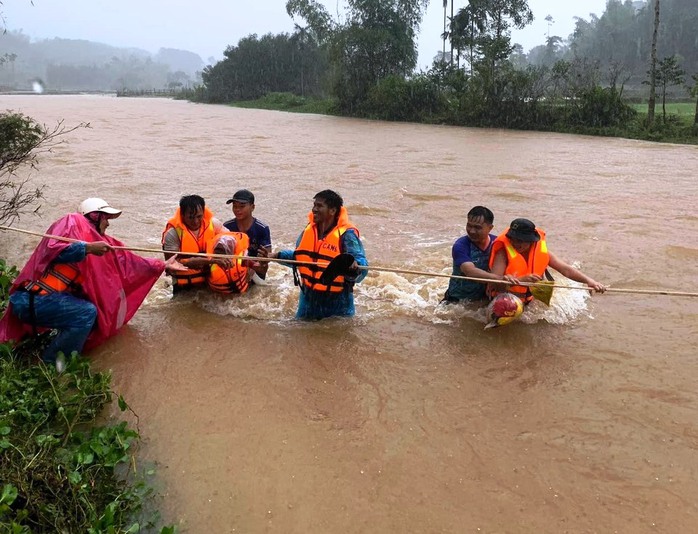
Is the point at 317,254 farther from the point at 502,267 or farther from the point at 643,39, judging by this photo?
the point at 643,39

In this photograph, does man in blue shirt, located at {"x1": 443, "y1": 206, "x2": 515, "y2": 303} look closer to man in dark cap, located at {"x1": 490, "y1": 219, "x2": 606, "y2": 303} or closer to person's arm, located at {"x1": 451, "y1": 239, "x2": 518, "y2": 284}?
person's arm, located at {"x1": 451, "y1": 239, "x2": 518, "y2": 284}

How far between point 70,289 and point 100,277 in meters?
0.22

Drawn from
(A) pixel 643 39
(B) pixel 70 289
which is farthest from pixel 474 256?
(A) pixel 643 39

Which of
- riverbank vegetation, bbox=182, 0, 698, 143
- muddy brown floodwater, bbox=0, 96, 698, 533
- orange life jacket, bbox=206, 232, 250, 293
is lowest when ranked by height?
muddy brown floodwater, bbox=0, 96, 698, 533

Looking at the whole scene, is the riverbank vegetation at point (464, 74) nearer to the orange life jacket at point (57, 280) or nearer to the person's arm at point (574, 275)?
the person's arm at point (574, 275)

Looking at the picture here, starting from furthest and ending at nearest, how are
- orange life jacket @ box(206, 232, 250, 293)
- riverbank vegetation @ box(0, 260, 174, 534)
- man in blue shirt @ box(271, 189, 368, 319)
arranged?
orange life jacket @ box(206, 232, 250, 293), man in blue shirt @ box(271, 189, 368, 319), riverbank vegetation @ box(0, 260, 174, 534)

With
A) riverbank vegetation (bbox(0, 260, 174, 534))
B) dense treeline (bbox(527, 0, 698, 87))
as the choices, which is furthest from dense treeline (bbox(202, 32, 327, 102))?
riverbank vegetation (bbox(0, 260, 174, 534))

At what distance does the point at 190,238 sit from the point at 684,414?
13.3ft

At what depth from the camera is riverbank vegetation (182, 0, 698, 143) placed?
86.9ft

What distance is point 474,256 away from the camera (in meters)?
5.07

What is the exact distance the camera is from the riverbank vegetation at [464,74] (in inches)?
1043

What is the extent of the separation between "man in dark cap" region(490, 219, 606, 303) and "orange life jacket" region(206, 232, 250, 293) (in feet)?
7.35

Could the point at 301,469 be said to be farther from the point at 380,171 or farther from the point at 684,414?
the point at 380,171

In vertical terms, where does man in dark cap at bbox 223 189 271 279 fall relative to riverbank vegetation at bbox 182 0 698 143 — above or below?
below
